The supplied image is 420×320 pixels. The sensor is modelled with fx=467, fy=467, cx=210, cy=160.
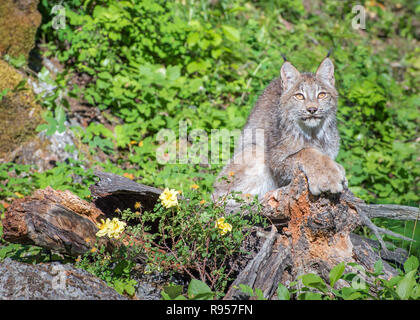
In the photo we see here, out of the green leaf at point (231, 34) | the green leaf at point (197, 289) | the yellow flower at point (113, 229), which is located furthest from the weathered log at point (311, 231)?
the green leaf at point (231, 34)

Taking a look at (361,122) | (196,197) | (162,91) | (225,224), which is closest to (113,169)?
(162,91)

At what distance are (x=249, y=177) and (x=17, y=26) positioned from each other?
136 inches

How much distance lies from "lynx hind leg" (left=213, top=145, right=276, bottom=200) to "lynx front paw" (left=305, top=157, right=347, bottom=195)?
4.09ft

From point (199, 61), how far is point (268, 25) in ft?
6.83

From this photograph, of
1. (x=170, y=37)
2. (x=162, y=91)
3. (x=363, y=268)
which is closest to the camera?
(x=363, y=268)

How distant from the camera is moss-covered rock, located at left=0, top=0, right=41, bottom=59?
18.7 ft

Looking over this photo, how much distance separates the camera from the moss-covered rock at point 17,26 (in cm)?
570

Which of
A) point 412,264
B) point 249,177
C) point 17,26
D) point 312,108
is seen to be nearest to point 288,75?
point 312,108

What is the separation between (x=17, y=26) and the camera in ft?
18.9

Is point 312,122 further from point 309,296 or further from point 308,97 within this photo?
point 309,296

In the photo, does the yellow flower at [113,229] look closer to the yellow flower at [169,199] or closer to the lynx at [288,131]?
the yellow flower at [169,199]

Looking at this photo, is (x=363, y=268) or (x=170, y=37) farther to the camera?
(x=170, y=37)

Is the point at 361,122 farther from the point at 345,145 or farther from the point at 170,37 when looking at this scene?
the point at 170,37
